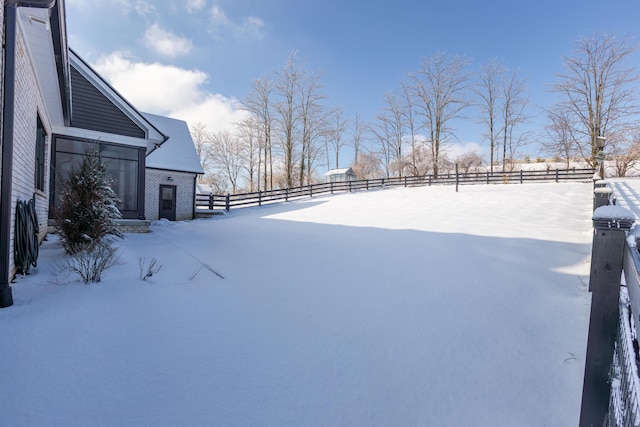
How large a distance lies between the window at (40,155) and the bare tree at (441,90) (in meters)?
25.8

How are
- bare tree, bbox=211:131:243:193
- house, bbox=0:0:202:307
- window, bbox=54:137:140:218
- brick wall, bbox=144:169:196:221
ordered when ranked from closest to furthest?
house, bbox=0:0:202:307
window, bbox=54:137:140:218
brick wall, bbox=144:169:196:221
bare tree, bbox=211:131:243:193

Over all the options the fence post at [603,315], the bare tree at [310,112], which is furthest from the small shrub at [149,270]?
the bare tree at [310,112]

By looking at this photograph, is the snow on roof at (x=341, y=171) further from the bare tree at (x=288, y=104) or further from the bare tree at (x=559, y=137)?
the bare tree at (x=559, y=137)

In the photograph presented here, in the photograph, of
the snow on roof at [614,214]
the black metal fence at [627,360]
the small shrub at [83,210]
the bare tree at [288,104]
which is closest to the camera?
the black metal fence at [627,360]

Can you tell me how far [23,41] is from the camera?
4.60m

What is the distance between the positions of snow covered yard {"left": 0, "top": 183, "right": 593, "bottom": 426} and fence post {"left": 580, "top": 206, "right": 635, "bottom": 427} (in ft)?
2.14

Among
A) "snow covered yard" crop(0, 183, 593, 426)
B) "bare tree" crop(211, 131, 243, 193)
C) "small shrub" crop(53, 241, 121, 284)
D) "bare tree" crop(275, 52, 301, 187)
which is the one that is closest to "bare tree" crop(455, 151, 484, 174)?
"bare tree" crop(275, 52, 301, 187)

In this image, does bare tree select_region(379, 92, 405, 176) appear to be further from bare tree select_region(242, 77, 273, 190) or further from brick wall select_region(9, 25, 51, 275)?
brick wall select_region(9, 25, 51, 275)

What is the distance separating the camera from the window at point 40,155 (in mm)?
6824

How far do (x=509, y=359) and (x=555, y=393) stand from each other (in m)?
0.46

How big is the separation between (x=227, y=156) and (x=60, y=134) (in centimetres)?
3313

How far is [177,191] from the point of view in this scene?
1602 centimetres

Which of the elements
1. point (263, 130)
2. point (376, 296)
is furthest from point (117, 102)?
point (263, 130)

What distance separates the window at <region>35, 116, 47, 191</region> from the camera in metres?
6.82
